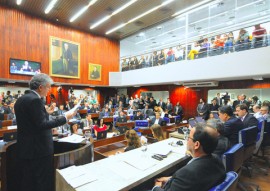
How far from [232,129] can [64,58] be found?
10.4 m

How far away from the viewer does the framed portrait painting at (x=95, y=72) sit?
40.1ft

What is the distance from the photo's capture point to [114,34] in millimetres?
12805

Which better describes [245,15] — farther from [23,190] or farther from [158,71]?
[23,190]

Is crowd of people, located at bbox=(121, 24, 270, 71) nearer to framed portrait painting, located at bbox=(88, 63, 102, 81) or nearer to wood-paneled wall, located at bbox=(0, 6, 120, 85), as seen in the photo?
framed portrait painting, located at bbox=(88, 63, 102, 81)

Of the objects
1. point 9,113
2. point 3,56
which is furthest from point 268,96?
point 3,56

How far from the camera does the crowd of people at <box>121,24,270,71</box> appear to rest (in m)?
6.45

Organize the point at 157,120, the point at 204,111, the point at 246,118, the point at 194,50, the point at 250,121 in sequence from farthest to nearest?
the point at 204,111, the point at 194,50, the point at 157,120, the point at 246,118, the point at 250,121

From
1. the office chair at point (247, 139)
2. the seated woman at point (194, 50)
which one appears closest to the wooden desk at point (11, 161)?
the office chair at point (247, 139)

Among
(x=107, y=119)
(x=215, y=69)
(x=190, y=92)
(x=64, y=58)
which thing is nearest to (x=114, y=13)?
(x=64, y=58)

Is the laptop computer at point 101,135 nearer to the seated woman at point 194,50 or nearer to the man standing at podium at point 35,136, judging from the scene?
the man standing at podium at point 35,136

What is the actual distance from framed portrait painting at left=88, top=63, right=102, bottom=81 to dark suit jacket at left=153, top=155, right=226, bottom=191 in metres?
11.6

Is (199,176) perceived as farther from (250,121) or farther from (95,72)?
(95,72)

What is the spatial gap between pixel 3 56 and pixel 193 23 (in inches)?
444

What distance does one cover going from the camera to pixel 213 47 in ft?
25.2
